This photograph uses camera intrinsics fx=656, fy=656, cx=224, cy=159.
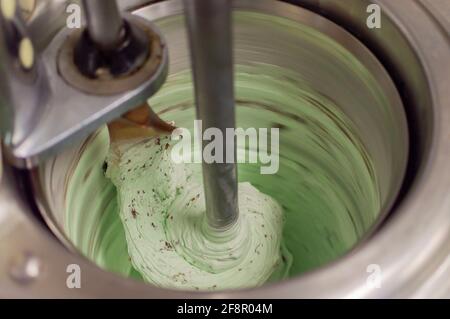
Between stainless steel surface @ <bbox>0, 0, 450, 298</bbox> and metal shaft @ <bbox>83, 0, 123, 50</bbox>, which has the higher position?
metal shaft @ <bbox>83, 0, 123, 50</bbox>

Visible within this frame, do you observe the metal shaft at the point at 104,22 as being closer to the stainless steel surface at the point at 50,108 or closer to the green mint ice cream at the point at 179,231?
the stainless steel surface at the point at 50,108

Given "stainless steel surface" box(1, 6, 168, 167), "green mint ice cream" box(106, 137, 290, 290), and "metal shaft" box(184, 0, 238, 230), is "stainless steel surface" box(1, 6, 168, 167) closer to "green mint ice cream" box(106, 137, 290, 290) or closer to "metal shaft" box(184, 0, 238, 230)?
"metal shaft" box(184, 0, 238, 230)

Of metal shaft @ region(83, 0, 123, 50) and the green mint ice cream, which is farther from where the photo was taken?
the green mint ice cream

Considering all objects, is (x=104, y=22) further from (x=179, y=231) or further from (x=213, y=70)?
(x=179, y=231)

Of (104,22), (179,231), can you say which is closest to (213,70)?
(104,22)

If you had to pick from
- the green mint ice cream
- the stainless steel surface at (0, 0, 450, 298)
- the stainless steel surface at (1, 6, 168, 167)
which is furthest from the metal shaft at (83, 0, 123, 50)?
the green mint ice cream

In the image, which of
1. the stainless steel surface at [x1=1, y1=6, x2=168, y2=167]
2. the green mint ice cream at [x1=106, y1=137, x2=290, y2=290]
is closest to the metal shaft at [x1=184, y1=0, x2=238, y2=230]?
the stainless steel surface at [x1=1, y1=6, x2=168, y2=167]

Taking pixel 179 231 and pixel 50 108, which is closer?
pixel 50 108
